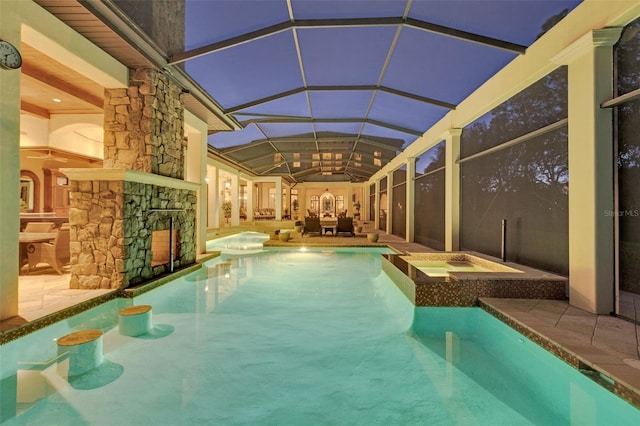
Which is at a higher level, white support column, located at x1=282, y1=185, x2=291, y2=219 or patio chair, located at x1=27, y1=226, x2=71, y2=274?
white support column, located at x1=282, y1=185, x2=291, y2=219

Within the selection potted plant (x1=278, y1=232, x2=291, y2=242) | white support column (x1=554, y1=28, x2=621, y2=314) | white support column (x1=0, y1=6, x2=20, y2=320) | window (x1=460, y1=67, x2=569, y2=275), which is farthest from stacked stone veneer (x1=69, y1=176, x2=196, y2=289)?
potted plant (x1=278, y1=232, x2=291, y2=242)

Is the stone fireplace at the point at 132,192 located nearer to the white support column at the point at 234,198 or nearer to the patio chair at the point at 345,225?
the patio chair at the point at 345,225

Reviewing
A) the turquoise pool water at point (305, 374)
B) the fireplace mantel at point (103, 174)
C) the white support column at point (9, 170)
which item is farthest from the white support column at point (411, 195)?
the white support column at point (9, 170)

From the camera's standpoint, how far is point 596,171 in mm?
3416

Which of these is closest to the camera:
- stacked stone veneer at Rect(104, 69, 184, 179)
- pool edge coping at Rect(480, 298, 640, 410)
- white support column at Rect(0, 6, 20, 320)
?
pool edge coping at Rect(480, 298, 640, 410)

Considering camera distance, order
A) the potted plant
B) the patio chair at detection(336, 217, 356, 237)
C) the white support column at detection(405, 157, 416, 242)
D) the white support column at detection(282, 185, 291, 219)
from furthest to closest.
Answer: the white support column at detection(282, 185, 291, 219)
the patio chair at detection(336, 217, 356, 237)
the potted plant
the white support column at detection(405, 157, 416, 242)

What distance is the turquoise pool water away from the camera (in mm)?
2221

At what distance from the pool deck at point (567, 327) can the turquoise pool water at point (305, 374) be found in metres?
0.11

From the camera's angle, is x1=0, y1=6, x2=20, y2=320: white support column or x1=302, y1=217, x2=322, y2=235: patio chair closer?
x1=0, y1=6, x2=20, y2=320: white support column

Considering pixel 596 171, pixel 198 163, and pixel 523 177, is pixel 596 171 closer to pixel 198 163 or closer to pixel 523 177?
pixel 523 177

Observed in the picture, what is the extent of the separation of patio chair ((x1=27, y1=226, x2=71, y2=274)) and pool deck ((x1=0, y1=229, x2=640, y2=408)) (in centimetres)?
82

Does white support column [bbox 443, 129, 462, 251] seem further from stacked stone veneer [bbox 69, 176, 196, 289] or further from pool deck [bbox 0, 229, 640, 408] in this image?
stacked stone veneer [bbox 69, 176, 196, 289]

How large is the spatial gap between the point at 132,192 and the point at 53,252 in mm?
2191

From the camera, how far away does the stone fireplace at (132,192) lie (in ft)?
15.2
